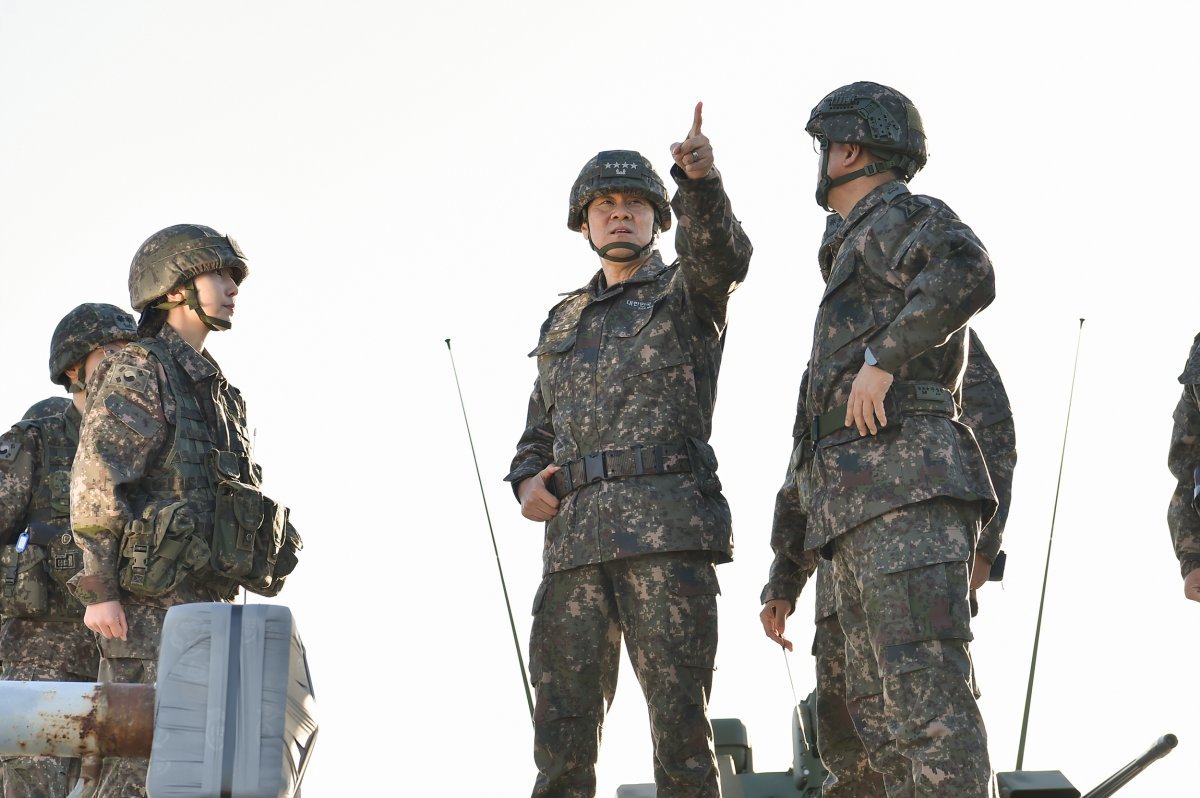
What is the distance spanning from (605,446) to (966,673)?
1.77m

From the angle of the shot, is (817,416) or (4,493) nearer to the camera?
(817,416)

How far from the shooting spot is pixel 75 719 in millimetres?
2133

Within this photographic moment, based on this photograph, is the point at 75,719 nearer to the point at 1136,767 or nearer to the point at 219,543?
the point at 219,543

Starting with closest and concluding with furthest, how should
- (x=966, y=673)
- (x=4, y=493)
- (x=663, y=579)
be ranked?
1. (x=966, y=673)
2. (x=663, y=579)
3. (x=4, y=493)

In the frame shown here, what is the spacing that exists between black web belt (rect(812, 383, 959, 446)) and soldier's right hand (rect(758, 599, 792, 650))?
3.34 ft

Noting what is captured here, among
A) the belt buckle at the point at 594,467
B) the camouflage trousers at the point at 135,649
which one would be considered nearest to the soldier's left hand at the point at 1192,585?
the belt buckle at the point at 594,467

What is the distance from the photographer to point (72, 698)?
2125mm

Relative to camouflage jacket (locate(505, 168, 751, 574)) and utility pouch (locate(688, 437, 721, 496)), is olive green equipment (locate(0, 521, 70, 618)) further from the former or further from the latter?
utility pouch (locate(688, 437, 721, 496))

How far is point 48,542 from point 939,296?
17.2 ft

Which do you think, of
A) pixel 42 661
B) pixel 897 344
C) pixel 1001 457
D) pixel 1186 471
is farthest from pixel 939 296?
pixel 42 661

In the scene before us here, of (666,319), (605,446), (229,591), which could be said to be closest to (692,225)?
(666,319)

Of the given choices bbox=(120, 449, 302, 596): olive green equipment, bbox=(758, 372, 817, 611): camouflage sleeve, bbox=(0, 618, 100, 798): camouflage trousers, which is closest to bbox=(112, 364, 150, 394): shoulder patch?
bbox=(120, 449, 302, 596): olive green equipment

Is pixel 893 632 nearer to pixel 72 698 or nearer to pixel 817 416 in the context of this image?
pixel 817 416

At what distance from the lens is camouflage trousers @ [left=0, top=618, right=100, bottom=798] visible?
817cm
